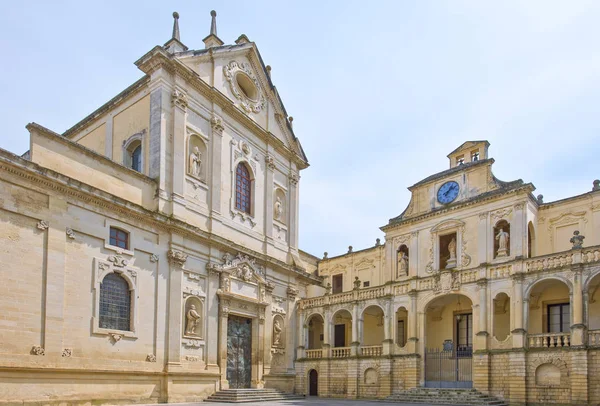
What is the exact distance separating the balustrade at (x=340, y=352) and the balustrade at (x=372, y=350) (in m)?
0.92

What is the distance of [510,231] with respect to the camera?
2486 cm

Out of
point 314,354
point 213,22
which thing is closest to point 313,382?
point 314,354

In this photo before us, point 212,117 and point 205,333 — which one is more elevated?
point 212,117

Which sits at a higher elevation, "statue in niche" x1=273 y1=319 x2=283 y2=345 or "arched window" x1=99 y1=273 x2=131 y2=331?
"arched window" x1=99 y1=273 x2=131 y2=331

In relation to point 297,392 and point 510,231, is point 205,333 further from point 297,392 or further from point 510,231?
point 510,231

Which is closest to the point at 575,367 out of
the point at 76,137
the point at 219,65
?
the point at 219,65

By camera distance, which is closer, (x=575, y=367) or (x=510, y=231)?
(x=575, y=367)

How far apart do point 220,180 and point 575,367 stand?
15.9m

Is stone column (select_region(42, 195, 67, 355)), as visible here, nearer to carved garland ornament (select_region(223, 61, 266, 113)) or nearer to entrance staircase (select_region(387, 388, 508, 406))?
carved garland ornament (select_region(223, 61, 266, 113))

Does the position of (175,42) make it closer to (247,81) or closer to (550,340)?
(247,81)

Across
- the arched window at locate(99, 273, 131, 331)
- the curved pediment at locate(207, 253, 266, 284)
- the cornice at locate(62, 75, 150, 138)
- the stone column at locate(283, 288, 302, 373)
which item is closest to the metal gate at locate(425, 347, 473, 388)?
the stone column at locate(283, 288, 302, 373)

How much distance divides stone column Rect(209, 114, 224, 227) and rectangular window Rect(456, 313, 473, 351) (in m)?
12.6

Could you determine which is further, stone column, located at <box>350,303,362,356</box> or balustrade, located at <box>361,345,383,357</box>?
stone column, located at <box>350,303,362,356</box>

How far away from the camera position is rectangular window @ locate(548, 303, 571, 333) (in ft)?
77.1
